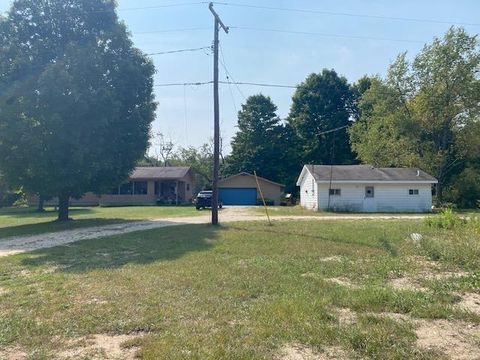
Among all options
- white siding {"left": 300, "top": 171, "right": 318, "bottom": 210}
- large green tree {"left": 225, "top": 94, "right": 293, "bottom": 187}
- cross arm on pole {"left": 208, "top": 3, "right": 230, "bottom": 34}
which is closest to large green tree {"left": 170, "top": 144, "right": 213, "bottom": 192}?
large green tree {"left": 225, "top": 94, "right": 293, "bottom": 187}


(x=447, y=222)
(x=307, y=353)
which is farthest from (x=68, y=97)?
(x=307, y=353)

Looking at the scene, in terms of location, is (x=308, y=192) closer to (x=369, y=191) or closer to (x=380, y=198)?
(x=369, y=191)

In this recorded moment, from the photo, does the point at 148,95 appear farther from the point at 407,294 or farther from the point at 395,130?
the point at 395,130

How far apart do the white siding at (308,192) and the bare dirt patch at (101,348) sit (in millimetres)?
28889

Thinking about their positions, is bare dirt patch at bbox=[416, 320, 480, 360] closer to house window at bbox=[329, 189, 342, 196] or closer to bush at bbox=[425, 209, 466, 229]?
bush at bbox=[425, 209, 466, 229]

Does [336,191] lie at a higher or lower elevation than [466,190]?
lower

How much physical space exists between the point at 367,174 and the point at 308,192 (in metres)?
5.14

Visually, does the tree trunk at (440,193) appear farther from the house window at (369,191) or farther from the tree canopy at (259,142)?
the tree canopy at (259,142)

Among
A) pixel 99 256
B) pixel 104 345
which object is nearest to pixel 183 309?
pixel 104 345

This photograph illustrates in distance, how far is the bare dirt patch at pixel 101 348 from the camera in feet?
14.5

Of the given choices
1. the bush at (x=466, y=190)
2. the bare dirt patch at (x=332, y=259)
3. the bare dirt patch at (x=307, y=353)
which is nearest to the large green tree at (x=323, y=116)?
the bush at (x=466, y=190)

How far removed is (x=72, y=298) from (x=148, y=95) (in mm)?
18061

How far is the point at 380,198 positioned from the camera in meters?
32.7

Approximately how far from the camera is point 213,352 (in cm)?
438
